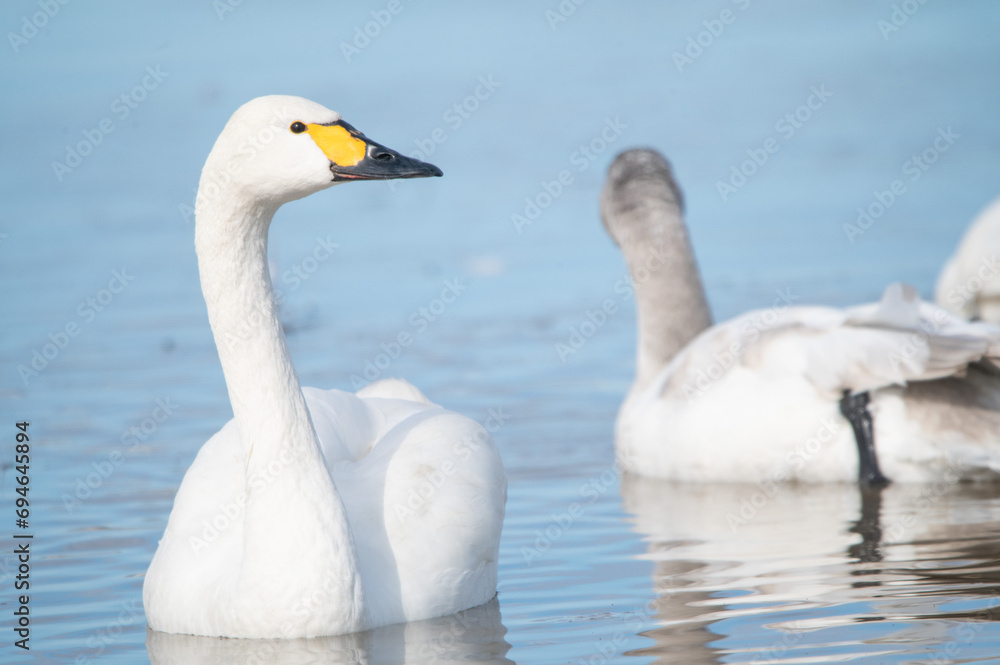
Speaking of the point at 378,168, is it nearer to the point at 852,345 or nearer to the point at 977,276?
the point at 852,345

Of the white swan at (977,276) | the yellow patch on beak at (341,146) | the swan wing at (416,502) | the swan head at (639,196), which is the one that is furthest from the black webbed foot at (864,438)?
the white swan at (977,276)

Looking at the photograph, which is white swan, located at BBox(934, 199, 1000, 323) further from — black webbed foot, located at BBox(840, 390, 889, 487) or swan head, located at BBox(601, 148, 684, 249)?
black webbed foot, located at BBox(840, 390, 889, 487)

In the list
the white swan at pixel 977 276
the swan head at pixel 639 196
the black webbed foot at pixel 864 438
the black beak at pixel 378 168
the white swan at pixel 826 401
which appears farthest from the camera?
the white swan at pixel 977 276

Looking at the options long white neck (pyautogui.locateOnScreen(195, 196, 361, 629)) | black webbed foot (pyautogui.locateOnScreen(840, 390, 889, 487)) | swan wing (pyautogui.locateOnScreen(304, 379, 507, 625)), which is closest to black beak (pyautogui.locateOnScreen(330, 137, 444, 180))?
long white neck (pyautogui.locateOnScreen(195, 196, 361, 629))

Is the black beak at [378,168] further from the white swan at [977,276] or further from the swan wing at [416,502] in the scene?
the white swan at [977,276]

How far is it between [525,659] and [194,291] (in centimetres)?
824

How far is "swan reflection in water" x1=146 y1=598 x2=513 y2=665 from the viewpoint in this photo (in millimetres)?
4766

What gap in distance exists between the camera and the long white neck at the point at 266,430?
4.80m

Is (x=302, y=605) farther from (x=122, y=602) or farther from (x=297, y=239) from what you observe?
(x=297, y=239)

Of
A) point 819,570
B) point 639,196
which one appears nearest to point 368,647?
point 819,570

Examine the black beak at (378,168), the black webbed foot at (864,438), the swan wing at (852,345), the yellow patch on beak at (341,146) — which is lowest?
the black webbed foot at (864,438)

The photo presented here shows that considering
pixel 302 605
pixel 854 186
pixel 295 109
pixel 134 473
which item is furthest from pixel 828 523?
pixel 854 186

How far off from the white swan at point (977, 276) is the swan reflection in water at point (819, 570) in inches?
140

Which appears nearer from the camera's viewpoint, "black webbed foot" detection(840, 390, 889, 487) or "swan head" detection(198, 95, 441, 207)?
"swan head" detection(198, 95, 441, 207)
